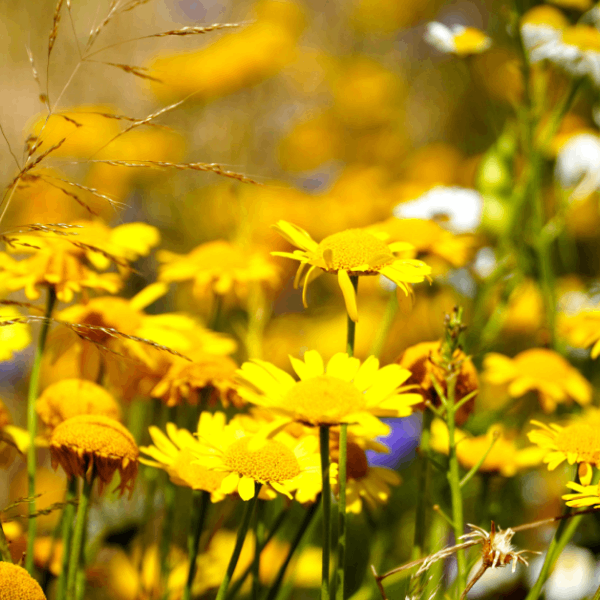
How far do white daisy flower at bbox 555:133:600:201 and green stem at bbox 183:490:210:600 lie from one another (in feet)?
2.90

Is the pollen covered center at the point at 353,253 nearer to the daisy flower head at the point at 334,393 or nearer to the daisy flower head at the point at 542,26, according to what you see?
the daisy flower head at the point at 334,393

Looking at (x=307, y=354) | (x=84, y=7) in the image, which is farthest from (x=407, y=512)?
(x=84, y=7)

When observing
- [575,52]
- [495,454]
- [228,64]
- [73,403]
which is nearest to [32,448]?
[73,403]

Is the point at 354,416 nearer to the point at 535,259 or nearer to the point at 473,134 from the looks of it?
the point at 535,259

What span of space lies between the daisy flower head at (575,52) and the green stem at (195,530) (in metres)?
0.80

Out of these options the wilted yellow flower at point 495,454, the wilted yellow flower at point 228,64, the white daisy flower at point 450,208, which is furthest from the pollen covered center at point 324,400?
the wilted yellow flower at point 228,64

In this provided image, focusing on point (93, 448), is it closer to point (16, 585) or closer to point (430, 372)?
point (16, 585)

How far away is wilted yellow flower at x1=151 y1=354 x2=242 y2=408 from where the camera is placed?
0.60 meters

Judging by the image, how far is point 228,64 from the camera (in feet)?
6.56

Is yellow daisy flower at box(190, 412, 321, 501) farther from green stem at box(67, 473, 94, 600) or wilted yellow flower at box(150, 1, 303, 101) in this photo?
wilted yellow flower at box(150, 1, 303, 101)

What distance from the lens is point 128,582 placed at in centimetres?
76

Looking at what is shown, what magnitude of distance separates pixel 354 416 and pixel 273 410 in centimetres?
5

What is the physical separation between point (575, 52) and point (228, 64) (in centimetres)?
115

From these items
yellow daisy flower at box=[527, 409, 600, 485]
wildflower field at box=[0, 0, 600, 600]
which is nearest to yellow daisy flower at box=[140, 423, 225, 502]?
wildflower field at box=[0, 0, 600, 600]
